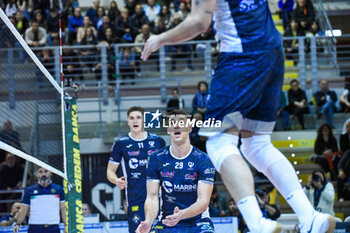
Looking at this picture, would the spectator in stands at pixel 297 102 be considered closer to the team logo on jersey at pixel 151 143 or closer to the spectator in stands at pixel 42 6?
the team logo on jersey at pixel 151 143

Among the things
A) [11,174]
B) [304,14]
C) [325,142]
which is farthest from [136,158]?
[11,174]

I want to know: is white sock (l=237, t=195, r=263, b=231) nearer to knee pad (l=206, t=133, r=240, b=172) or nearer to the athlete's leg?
the athlete's leg

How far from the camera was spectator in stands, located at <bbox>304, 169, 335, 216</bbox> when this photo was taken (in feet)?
27.2

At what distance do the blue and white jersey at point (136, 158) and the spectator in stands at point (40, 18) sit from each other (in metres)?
6.94

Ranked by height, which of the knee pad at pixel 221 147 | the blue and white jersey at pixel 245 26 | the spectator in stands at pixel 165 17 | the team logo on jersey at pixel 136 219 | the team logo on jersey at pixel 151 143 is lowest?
the team logo on jersey at pixel 136 219

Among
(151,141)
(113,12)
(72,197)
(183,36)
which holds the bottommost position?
(72,197)

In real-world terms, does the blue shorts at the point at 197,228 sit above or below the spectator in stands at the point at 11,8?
below

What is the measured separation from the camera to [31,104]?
33.0 feet

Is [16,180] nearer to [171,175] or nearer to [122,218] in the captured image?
[122,218]

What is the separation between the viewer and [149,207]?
6934 millimetres

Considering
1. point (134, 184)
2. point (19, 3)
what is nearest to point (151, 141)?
point (134, 184)

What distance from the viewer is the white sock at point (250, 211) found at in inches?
171

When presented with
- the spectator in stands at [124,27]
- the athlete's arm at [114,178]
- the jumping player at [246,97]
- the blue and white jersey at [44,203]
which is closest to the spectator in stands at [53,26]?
the spectator in stands at [124,27]

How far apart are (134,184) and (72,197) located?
104cm
